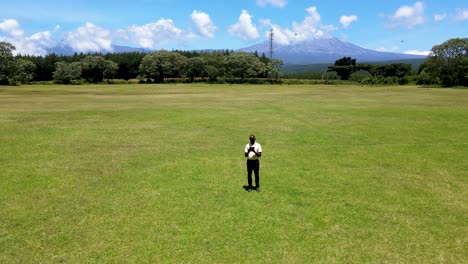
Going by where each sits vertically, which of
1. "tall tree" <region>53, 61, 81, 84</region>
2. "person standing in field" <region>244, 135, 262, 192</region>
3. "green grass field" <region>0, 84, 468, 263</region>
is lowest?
"green grass field" <region>0, 84, 468, 263</region>

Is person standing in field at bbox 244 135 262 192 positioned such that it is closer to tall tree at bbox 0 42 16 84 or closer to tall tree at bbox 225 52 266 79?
tall tree at bbox 0 42 16 84

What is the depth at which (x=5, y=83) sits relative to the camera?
107 meters

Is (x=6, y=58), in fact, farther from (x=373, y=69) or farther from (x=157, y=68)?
(x=373, y=69)

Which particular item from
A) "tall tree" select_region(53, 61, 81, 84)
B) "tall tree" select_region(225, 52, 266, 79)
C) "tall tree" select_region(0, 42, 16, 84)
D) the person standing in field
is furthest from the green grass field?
"tall tree" select_region(225, 52, 266, 79)

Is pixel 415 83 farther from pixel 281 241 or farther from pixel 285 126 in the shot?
pixel 281 241

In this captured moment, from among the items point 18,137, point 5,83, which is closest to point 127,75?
point 5,83

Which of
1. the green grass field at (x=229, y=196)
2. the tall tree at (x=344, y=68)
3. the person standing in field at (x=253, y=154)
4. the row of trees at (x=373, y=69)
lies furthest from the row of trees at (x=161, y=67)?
the person standing in field at (x=253, y=154)

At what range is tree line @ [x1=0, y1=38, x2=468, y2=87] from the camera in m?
93.2

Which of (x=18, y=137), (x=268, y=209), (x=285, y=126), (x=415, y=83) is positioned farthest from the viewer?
(x=415, y=83)

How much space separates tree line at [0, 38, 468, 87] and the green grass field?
7420 cm

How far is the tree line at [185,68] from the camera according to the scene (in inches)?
3671

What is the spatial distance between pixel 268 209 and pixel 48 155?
50.3 ft

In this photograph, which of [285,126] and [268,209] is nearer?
[268,209]

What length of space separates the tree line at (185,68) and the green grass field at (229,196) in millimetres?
74203
